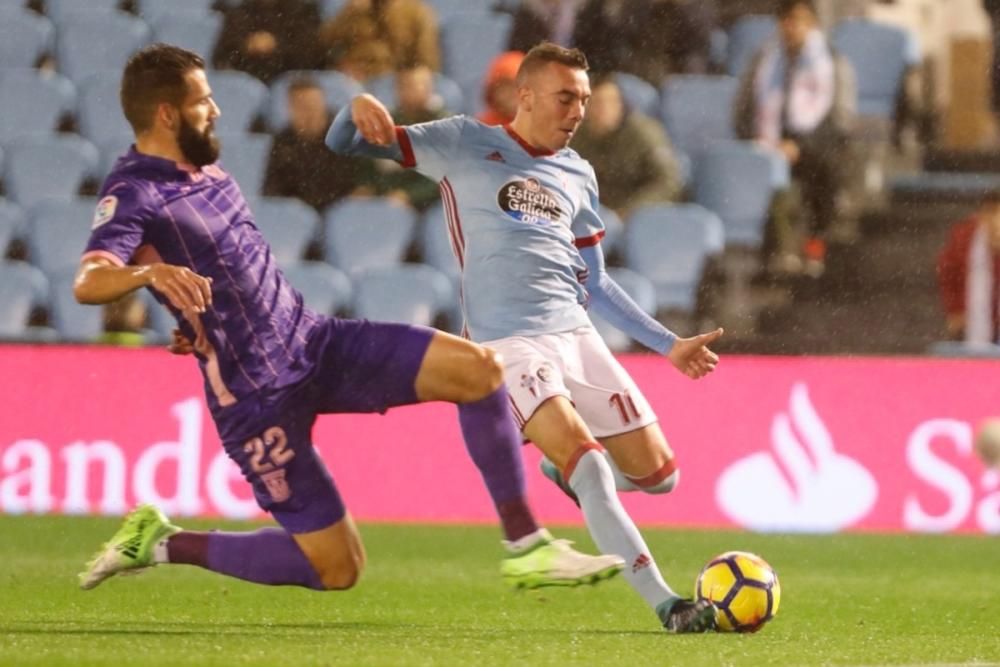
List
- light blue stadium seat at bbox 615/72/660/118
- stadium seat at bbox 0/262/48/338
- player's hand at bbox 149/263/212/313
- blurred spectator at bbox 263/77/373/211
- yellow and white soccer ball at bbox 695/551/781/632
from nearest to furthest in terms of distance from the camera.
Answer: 1. player's hand at bbox 149/263/212/313
2. yellow and white soccer ball at bbox 695/551/781/632
3. stadium seat at bbox 0/262/48/338
4. blurred spectator at bbox 263/77/373/211
5. light blue stadium seat at bbox 615/72/660/118

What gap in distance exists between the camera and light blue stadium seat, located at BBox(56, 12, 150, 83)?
13961 millimetres

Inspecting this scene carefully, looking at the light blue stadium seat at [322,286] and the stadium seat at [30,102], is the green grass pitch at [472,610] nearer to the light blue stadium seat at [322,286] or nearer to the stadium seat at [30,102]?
the light blue stadium seat at [322,286]

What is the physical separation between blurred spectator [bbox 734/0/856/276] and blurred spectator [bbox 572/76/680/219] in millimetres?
840

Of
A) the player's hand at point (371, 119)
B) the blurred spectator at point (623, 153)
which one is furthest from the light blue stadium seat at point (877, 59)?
the player's hand at point (371, 119)

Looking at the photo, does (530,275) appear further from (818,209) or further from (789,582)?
(818,209)

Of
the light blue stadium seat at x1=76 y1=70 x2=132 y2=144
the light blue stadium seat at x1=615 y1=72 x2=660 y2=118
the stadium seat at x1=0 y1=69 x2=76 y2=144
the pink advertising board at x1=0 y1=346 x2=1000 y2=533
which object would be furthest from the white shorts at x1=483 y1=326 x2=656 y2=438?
the stadium seat at x1=0 y1=69 x2=76 y2=144

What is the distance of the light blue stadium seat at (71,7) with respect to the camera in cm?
1417

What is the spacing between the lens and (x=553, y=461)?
654 centimetres

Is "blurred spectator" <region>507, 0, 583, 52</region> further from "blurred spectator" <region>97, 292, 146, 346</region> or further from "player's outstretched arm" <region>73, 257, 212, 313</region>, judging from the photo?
"player's outstretched arm" <region>73, 257, 212, 313</region>

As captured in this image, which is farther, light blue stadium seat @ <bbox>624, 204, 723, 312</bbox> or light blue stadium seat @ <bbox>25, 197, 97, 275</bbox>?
light blue stadium seat @ <bbox>25, 197, 97, 275</bbox>

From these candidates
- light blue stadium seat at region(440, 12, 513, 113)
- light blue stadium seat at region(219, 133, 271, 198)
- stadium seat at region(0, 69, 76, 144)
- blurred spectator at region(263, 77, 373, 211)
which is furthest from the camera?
light blue stadium seat at region(440, 12, 513, 113)

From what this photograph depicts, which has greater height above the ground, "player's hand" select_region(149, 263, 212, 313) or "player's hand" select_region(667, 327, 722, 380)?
"player's hand" select_region(149, 263, 212, 313)

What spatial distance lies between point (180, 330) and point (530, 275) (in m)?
1.33

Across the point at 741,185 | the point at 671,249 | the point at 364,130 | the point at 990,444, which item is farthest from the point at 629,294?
the point at 990,444
